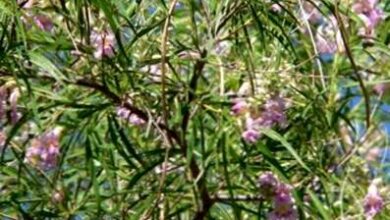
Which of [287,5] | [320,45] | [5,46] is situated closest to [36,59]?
[5,46]

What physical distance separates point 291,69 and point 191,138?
163mm

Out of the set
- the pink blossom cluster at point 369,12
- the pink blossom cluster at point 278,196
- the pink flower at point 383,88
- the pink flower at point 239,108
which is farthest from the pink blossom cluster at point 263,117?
the pink flower at point 383,88

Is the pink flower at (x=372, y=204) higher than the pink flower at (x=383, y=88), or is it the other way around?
the pink flower at (x=383, y=88)

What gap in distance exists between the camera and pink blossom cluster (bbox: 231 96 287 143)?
1.60 metres

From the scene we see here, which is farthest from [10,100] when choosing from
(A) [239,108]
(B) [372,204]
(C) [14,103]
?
(B) [372,204]

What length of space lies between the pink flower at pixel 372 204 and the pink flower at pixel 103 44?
1.31 feet

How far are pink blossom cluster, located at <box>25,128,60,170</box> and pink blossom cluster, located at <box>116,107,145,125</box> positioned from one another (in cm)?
11

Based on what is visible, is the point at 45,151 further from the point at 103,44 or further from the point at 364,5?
the point at 364,5

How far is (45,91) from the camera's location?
1544mm

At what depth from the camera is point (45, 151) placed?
179cm

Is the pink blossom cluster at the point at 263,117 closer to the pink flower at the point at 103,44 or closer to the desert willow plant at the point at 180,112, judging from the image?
the desert willow plant at the point at 180,112

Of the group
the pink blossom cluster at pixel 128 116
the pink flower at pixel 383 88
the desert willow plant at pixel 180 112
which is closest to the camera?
the desert willow plant at pixel 180 112

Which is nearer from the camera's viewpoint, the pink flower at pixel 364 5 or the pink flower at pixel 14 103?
Answer: the pink flower at pixel 14 103

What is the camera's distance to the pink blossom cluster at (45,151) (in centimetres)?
179
